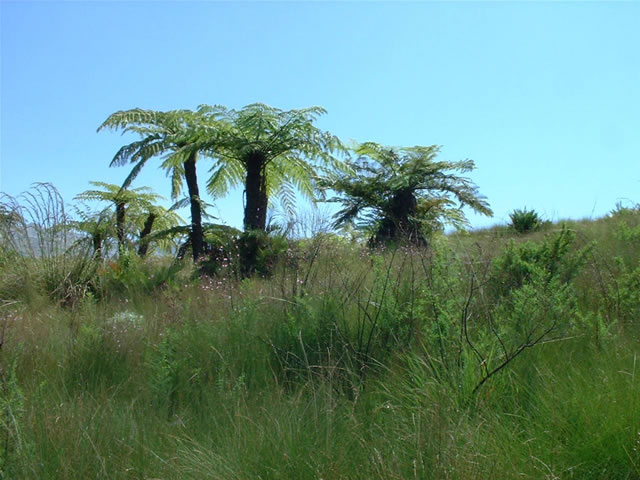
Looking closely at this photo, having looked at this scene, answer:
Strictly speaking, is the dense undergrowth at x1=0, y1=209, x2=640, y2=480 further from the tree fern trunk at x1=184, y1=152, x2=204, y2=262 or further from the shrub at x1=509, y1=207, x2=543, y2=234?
the shrub at x1=509, y1=207, x2=543, y2=234

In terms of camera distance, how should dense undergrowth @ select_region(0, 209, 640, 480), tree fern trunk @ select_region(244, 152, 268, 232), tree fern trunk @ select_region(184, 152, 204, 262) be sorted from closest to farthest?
1. dense undergrowth @ select_region(0, 209, 640, 480)
2. tree fern trunk @ select_region(244, 152, 268, 232)
3. tree fern trunk @ select_region(184, 152, 204, 262)

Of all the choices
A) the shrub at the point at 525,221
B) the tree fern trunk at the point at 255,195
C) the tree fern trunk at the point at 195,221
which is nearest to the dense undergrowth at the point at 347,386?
the tree fern trunk at the point at 255,195

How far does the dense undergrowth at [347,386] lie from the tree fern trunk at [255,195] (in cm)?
424

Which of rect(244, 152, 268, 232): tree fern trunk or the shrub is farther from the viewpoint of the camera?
the shrub

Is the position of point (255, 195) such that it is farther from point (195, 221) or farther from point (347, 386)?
point (347, 386)

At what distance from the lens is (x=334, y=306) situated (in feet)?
11.7

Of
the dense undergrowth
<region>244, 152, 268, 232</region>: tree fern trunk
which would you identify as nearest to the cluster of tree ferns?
<region>244, 152, 268, 232</region>: tree fern trunk

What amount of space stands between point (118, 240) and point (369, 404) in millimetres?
6910

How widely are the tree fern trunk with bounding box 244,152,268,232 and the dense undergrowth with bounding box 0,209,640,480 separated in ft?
13.9

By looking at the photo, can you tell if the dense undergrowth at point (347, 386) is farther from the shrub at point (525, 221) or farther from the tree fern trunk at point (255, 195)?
the shrub at point (525, 221)

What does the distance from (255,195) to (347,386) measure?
6.60 m

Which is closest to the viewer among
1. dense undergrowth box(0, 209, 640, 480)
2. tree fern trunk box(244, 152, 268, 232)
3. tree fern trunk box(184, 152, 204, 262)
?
dense undergrowth box(0, 209, 640, 480)

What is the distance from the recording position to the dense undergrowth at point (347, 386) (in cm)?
203

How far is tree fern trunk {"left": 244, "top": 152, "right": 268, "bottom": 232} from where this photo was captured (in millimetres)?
8852
